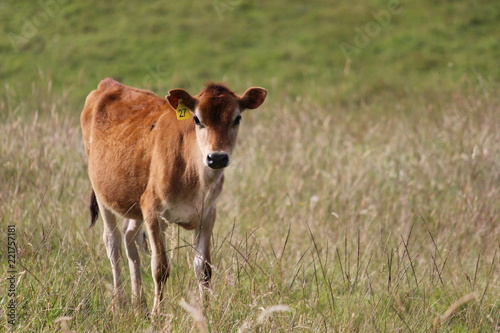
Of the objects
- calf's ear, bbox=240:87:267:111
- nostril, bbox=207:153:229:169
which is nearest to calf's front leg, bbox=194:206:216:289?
nostril, bbox=207:153:229:169

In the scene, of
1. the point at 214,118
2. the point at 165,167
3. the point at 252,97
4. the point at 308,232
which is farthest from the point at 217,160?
the point at 308,232

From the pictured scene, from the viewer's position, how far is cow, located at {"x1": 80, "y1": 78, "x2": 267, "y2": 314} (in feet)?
16.9

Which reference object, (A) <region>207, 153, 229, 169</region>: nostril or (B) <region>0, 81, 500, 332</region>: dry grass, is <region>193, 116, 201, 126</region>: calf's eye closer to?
(A) <region>207, 153, 229, 169</region>: nostril

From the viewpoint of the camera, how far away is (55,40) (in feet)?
59.8

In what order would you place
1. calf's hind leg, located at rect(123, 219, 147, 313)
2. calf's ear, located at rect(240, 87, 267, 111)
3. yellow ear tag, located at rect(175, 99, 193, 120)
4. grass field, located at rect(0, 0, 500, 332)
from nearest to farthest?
grass field, located at rect(0, 0, 500, 332)
calf's hind leg, located at rect(123, 219, 147, 313)
yellow ear tag, located at rect(175, 99, 193, 120)
calf's ear, located at rect(240, 87, 267, 111)

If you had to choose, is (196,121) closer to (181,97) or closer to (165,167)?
(181,97)

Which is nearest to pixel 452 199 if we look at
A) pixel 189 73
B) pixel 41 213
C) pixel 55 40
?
pixel 41 213

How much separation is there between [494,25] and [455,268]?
1436cm

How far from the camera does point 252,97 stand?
18.2 feet

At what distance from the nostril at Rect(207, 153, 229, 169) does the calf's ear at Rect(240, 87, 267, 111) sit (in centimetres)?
68

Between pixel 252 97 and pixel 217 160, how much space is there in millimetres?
832

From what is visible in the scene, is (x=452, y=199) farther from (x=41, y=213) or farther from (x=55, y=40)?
(x=55, y=40)

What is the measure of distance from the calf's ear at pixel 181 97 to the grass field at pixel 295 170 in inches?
34.6

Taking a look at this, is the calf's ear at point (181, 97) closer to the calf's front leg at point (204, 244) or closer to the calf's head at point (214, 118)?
the calf's head at point (214, 118)
